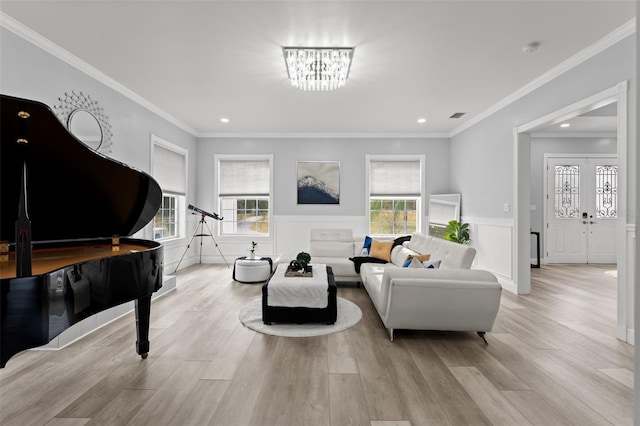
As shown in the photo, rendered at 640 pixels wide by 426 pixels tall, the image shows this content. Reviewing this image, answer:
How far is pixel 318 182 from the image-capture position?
6.50 m

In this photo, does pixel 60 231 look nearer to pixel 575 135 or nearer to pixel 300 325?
pixel 300 325

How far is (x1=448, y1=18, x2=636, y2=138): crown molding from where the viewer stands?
8.98ft

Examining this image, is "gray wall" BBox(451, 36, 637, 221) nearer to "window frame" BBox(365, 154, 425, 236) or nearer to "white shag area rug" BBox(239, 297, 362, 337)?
"window frame" BBox(365, 154, 425, 236)

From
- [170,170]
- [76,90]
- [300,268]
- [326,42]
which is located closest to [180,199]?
[170,170]

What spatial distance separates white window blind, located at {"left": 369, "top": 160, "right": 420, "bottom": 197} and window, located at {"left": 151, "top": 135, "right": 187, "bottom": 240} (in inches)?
158

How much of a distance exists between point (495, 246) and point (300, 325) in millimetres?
3597

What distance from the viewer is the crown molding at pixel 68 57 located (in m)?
2.66

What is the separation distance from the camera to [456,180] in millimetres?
6199

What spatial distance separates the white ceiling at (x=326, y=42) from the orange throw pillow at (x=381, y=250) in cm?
226

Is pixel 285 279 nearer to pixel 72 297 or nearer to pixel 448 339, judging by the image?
pixel 448 339

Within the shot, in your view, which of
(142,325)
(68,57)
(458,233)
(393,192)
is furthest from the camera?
(393,192)

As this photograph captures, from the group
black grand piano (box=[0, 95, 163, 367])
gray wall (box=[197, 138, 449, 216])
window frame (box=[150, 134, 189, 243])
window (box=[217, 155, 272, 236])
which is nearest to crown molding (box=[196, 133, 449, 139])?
gray wall (box=[197, 138, 449, 216])

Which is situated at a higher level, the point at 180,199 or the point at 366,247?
the point at 180,199

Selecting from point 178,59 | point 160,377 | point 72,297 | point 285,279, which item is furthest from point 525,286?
point 178,59
